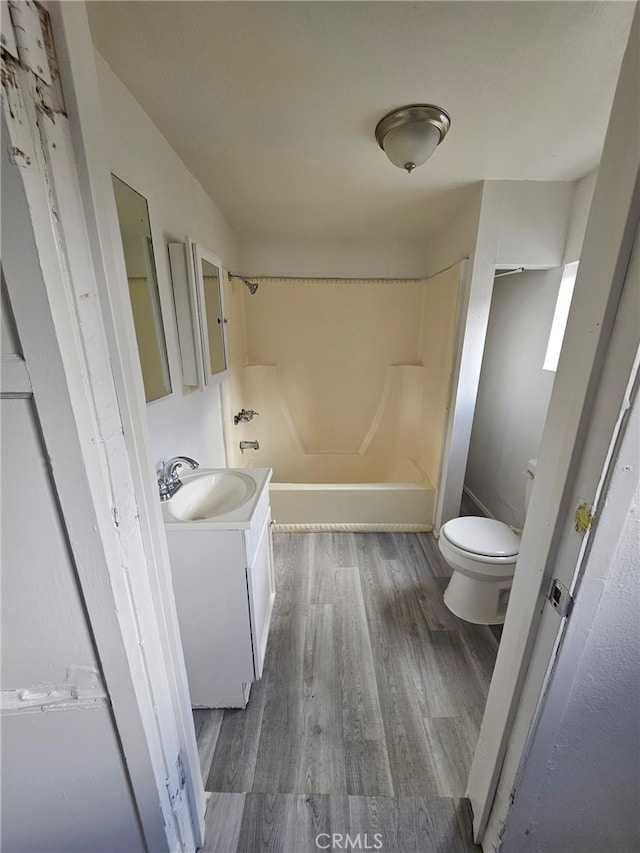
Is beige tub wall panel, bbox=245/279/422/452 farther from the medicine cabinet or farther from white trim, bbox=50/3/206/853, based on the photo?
white trim, bbox=50/3/206/853

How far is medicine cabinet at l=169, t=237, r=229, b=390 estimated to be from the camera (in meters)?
1.39

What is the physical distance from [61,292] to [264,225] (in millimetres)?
2368

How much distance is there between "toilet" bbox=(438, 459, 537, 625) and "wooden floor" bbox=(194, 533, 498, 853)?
0.30 feet

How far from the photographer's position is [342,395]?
309 centimetres

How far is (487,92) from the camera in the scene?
3.51 feet

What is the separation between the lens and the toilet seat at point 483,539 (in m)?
1.53

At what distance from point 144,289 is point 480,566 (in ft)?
6.29

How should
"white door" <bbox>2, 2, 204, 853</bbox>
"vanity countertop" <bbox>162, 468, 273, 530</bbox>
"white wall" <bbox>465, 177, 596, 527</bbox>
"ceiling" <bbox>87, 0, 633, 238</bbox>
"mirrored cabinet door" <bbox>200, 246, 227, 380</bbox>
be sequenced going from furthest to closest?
"white wall" <bbox>465, 177, 596, 527</bbox>
"mirrored cabinet door" <bbox>200, 246, 227, 380</bbox>
"vanity countertop" <bbox>162, 468, 273, 530</bbox>
"ceiling" <bbox>87, 0, 633, 238</bbox>
"white door" <bbox>2, 2, 204, 853</bbox>

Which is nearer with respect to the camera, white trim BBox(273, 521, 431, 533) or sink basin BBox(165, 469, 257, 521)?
sink basin BBox(165, 469, 257, 521)

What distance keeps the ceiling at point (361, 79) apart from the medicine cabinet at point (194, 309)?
1.47 feet

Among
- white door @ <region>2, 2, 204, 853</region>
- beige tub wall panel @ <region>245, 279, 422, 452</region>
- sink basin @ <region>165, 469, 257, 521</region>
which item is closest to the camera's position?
white door @ <region>2, 2, 204, 853</region>

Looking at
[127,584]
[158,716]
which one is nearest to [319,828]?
[158,716]

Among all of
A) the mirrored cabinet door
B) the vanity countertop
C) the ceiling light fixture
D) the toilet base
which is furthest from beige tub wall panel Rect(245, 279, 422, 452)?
the vanity countertop

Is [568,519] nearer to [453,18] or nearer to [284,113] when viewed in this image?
[453,18]
